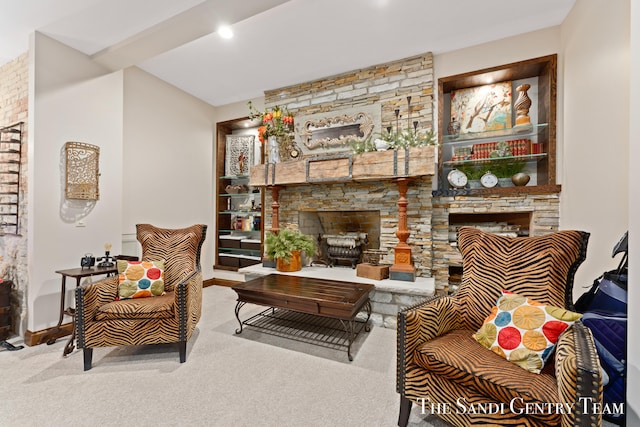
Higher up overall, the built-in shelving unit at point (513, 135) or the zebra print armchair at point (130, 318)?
the built-in shelving unit at point (513, 135)

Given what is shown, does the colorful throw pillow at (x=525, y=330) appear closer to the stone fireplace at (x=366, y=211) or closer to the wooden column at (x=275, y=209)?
the stone fireplace at (x=366, y=211)

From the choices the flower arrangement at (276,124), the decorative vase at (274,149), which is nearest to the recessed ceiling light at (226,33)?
the flower arrangement at (276,124)

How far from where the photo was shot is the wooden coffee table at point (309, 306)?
240 centimetres

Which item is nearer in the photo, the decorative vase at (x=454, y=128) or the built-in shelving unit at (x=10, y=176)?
the built-in shelving unit at (x=10, y=176)

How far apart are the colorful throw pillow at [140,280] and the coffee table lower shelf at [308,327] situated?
2.65 feet

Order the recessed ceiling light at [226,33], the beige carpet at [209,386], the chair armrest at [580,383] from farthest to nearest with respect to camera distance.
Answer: the recessed ceiling light at [226,33] < the beige carpet at [209,386] < the chair armrest at [580,383]

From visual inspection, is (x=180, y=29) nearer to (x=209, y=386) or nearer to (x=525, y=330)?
(x=209, y=386)

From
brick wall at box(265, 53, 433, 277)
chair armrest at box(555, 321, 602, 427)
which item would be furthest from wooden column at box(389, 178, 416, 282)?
chair armrest at box(555, 321, 602, 427)

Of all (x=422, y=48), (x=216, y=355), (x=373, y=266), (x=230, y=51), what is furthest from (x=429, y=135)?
(x=216, y=355)

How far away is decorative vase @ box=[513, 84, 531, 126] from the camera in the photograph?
10.2 ft

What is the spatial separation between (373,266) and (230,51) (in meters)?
3.13

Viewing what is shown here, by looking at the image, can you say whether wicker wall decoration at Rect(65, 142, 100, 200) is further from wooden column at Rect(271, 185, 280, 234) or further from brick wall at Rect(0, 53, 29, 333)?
wooden column at Rect(271, 185, 280, 234)

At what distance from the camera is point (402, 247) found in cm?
323

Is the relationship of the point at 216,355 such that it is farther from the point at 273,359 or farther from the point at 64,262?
the point at 64,262
